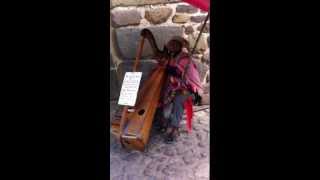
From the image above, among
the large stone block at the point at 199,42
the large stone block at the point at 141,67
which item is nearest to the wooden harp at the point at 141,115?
the large stone block at the point at 141,67

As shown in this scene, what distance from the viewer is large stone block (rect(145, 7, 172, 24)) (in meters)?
2.75

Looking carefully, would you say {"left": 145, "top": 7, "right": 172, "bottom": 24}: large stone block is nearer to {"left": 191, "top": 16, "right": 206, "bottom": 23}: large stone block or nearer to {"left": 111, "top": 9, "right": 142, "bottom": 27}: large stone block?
{"left": 111, "top": 9, "right": 142, "bottom": 27}: large stone block

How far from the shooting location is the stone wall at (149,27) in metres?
2.73

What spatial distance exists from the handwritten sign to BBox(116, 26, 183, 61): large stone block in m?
0.79

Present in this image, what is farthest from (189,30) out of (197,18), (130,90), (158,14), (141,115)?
(130,90)

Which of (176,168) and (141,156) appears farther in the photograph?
(141,156)

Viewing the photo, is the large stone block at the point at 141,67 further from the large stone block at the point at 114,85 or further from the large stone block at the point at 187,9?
the large stone block at the point at 187,9

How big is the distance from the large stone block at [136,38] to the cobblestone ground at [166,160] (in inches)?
28.3

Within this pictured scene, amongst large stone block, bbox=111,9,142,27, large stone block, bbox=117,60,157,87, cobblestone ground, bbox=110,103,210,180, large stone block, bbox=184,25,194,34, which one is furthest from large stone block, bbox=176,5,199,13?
cobblestone ground, bbox=110,103,210,180

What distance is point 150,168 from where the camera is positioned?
6.36 feet

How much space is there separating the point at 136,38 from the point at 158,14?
0.25 m
